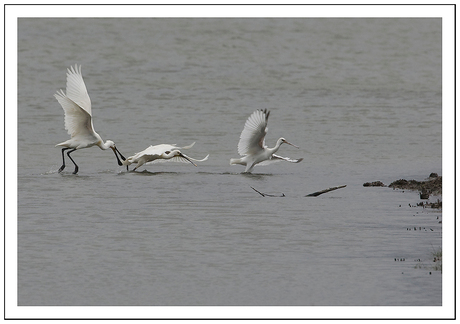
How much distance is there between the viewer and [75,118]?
2084 cm

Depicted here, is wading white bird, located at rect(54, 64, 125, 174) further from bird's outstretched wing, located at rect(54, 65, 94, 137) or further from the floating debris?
the floating debris

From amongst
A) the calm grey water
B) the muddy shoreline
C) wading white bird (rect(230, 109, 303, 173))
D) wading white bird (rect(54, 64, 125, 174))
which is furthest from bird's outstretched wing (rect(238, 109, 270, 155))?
the muddy shoreline

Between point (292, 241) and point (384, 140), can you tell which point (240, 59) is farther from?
point (292, 241)

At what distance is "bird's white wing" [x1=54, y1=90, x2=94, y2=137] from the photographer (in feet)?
66.0

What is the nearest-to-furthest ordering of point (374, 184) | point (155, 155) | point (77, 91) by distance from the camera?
point (374, 184) → point (77, 91) → point (155, 155)

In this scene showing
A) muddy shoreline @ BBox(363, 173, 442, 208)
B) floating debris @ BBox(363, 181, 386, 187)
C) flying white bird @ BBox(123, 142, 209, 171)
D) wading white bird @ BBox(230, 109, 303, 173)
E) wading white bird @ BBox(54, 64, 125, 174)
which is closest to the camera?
muddy shoreline @ BBox(363, 173, 442, 208)

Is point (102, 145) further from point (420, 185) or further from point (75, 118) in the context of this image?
point (420, 185)

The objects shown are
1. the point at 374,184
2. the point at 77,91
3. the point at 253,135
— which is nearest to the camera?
the point at 374,184

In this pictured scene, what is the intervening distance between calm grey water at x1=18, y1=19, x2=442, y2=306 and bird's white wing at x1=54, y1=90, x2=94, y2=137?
91 centimetres

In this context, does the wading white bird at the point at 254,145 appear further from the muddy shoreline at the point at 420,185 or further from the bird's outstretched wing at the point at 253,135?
the muddy shoreline at the point at 420,185

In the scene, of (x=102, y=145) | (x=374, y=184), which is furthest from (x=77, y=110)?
(x=374, y=184)

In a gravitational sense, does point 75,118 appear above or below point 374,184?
above

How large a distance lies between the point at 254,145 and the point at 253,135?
0.96ft

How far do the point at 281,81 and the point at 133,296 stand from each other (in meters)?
31.0
